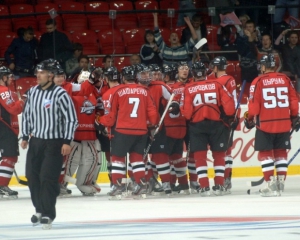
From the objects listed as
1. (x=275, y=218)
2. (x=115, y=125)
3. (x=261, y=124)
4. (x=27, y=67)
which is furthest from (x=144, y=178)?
(x=27, y=67)

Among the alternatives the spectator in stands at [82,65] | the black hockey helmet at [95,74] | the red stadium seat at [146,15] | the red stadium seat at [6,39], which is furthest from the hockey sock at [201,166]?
the red stadium seat at [6,39]

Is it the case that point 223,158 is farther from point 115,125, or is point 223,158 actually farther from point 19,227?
point 19,227

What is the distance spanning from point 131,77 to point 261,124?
1478 millimetres

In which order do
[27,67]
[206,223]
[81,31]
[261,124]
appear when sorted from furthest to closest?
[81,31], [27,67], [261,124], [206,223]

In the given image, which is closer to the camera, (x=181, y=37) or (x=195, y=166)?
(x=195, y=166)

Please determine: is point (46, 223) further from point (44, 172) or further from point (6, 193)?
point (6, 193)

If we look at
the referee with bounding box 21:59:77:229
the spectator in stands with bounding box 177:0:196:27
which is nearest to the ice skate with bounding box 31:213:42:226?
the referee with bounding box 21:59:77:229

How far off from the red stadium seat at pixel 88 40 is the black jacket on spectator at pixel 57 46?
32.0 inches

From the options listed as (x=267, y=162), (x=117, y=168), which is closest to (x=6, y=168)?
(x=117, y=168)

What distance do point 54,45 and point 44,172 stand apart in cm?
539

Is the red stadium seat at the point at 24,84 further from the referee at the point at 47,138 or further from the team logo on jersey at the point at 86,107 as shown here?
the referee at the point at 47,138

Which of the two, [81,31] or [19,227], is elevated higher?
[81,31]

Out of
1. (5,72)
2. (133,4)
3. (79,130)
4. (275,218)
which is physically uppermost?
(133,4)

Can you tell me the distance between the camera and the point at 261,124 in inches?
389
